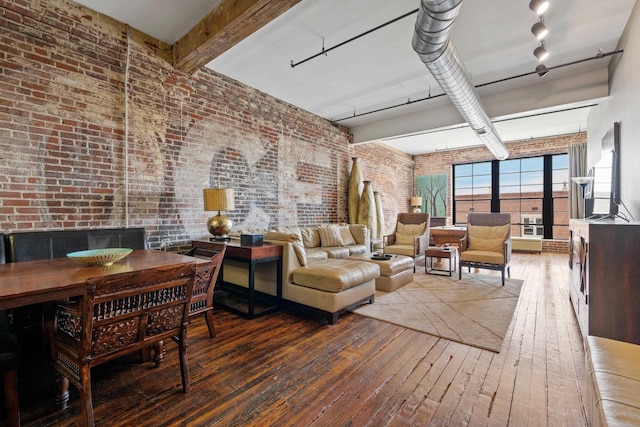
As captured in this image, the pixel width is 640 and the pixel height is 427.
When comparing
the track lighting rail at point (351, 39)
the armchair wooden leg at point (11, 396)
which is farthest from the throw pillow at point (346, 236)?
the armchair wooden leg at point (11, 396)

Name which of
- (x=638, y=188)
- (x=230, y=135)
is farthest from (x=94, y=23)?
(x=638, y=188)

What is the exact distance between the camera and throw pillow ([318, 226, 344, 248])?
527 cm

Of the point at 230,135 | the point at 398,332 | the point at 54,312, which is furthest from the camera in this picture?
the point at 230,135

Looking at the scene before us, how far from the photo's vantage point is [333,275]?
2.95m

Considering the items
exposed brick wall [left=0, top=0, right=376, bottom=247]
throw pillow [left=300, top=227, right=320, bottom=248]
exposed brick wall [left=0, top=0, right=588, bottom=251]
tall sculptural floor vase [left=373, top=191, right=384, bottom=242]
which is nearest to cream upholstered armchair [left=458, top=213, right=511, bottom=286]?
tall sculptural floor vase [left=373, top=191, right=384, bottom=242]

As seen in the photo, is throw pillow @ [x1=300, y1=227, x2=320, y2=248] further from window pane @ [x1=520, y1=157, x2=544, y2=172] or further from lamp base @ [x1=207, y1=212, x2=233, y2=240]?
window pane @ [x1=520, y1=157, x2=544, y2=172]

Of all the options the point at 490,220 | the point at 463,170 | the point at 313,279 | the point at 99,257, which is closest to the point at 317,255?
the point at 313,279

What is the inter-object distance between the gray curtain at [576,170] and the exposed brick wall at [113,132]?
688 centimetres

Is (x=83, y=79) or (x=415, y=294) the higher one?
(x=83, y=79)

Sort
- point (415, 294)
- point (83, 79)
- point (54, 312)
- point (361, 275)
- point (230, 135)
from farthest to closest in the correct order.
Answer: point (230, 135), point (415, 294), point (361, 275), point (83, 79), point (54, 312)

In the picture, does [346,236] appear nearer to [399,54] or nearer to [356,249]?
[356,249]

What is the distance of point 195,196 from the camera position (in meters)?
3.91

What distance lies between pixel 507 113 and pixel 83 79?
587 centimetres

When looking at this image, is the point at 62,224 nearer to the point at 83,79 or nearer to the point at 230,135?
the point at 83,79
